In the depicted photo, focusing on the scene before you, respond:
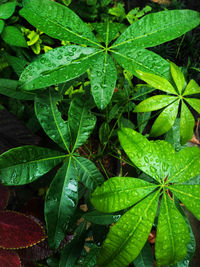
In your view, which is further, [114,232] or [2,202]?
[2,202]

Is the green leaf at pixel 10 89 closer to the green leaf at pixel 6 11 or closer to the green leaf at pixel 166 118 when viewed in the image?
the green leaf at pixel 6 11

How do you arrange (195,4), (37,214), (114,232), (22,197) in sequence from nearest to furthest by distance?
(114,232) < (37,214) < (22,197) < (195,4)

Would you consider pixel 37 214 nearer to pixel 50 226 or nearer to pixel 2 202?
pixel 2 202

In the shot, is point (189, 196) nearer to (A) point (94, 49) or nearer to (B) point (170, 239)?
(B) point (170, 239)

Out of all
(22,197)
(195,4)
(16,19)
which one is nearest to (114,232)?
(22,197)

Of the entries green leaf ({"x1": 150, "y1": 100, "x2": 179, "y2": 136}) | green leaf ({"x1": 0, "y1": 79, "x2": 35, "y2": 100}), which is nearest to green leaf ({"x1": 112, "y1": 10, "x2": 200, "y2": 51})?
green leaf ({"x1": 150, "y1": 100, "x2": 179, "y2": 136})

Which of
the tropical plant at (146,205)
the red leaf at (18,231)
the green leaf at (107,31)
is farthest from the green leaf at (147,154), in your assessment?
the red leaf at (18,231)

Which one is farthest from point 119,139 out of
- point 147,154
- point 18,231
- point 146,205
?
point 18,231
